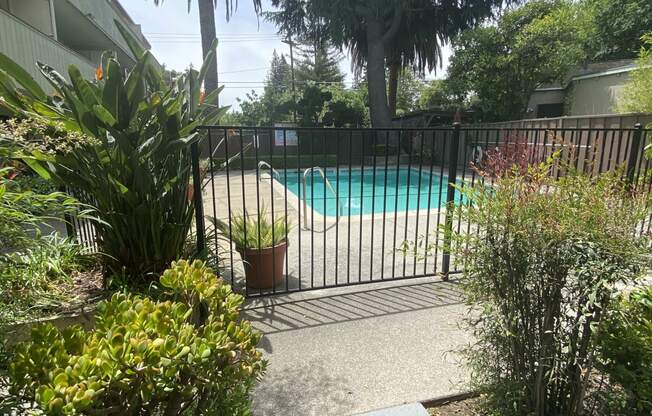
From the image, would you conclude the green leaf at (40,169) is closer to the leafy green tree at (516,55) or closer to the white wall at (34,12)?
the white wall at (34,12)

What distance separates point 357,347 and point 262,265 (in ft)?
3.88

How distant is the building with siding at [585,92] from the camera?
12.5 m

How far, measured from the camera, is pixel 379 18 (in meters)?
14.5

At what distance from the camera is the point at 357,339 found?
2416 millimetres

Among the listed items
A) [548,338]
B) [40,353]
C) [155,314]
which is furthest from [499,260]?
[40,353]

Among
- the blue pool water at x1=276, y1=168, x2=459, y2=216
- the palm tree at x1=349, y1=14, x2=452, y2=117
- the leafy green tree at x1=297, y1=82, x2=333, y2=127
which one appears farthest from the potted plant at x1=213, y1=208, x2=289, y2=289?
the leafy green tree at x1=297, y1=82, x2=333, y2=127

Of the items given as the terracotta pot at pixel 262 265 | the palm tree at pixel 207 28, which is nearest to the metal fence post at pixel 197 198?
the terracotta pot at pixel 262 265

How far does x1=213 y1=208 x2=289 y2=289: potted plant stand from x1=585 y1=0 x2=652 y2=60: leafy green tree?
18149 millimetres

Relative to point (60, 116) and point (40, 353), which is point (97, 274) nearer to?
point (60, 116)

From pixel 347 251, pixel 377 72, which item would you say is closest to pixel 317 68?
pixel 377 72

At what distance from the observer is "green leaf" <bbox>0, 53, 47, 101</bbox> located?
1.81 m

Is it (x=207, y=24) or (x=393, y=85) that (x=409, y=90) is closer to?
(x=393, y=85)

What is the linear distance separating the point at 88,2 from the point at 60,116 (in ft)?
33.7

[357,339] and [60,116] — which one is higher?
[60,116]
